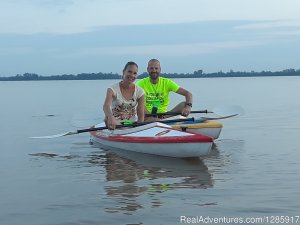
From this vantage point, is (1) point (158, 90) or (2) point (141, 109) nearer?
(2) point (141, 109)

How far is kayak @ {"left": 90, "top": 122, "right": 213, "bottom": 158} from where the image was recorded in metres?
8.92

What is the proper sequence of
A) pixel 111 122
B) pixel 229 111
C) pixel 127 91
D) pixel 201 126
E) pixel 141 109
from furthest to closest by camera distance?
1. pixel 229 111
2. pixel 201 126
3. pixel 141 109
4. pixel 127 91
5. pixel 111 122

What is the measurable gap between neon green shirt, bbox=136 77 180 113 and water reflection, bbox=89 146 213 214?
4.78ft

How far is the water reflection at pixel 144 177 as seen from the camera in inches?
262

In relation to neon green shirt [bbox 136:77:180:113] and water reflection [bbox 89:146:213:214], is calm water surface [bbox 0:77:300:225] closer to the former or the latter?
water reflection [bbox 89:146:213:214]

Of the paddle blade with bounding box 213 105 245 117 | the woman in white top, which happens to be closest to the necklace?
the woman in white top

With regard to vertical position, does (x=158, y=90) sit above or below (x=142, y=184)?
above

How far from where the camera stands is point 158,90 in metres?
11.4

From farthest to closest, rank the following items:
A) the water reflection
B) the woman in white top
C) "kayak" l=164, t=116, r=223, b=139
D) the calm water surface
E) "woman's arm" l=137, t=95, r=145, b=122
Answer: "kayak" l=164, t=116, r=223, b=139 < "woman's arm" l=137, t=95, r=145, b=122 < the woman in white top < the water reflection < the calm water surface

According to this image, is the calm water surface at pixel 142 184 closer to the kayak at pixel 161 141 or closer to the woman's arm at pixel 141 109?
the kayak at pixel 161 141

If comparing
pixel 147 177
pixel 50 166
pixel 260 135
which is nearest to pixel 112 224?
pixel 147 177

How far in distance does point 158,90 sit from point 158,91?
22 millimetres

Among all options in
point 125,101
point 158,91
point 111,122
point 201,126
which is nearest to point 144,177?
point 111,122

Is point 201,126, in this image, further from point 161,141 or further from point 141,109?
point 161,141
